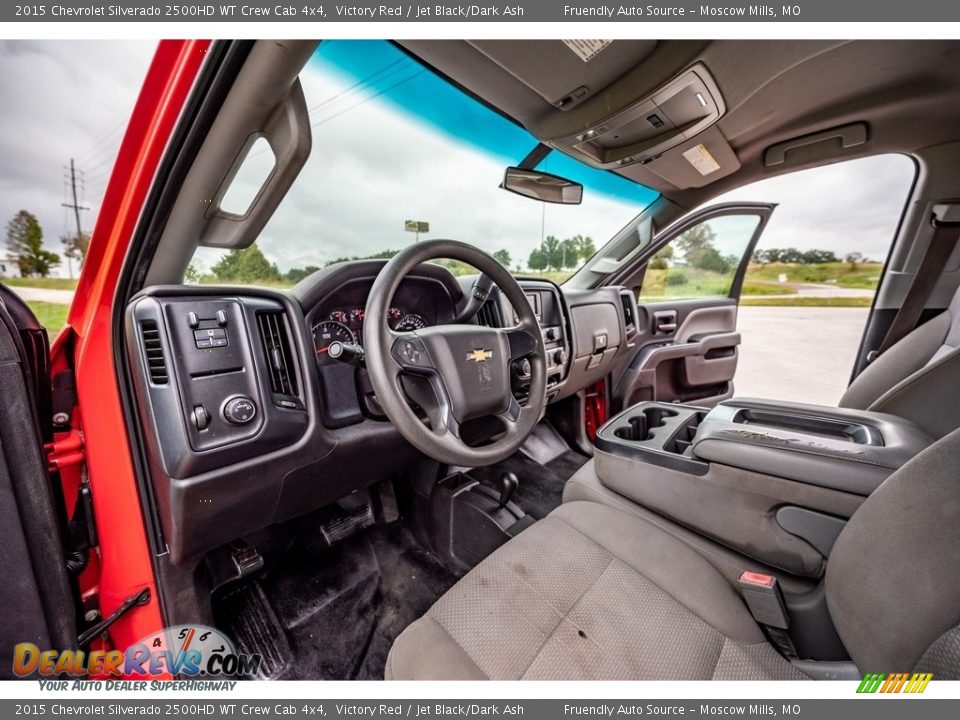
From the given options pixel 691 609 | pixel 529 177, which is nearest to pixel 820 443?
pixel 691 609

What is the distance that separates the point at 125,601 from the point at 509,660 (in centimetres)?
96

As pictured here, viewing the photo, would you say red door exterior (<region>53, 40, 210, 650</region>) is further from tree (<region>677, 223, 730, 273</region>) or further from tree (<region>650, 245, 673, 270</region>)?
tree (<region>677, 223, 730, 273</region>)

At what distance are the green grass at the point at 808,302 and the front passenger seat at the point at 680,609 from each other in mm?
2067

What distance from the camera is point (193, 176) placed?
78 cm

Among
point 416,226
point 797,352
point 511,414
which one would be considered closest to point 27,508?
point 511,414

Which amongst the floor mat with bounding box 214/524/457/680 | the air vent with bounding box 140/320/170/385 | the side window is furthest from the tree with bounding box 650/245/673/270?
the air vent with bounding box 140/320/170/385

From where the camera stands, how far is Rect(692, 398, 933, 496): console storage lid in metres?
0.97

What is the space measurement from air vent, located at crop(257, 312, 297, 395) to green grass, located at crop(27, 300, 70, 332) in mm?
407

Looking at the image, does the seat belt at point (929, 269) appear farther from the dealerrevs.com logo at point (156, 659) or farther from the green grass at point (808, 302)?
the dealerrevs.com logo at point (156, 659)

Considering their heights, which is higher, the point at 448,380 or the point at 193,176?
the point at 193,176

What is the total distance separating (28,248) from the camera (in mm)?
843

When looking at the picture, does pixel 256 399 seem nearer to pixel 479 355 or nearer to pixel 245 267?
pixel 245 267

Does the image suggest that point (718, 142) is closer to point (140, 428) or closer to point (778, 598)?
point (778, 598)

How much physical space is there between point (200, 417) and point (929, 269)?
294 cm
